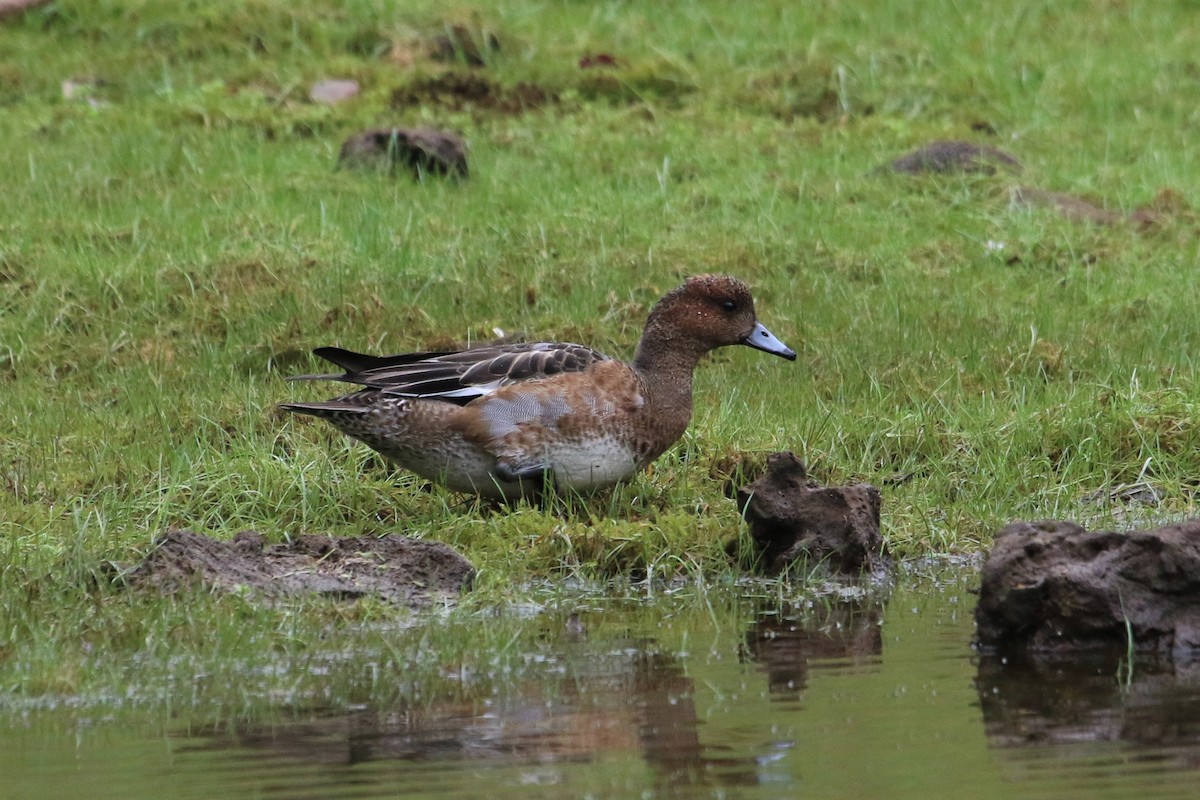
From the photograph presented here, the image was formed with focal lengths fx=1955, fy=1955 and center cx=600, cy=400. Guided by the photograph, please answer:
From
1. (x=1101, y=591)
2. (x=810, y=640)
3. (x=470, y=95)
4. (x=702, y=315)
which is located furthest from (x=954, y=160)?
(x=1101, y=591)

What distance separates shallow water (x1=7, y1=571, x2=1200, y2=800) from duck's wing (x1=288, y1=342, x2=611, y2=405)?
1.56 m

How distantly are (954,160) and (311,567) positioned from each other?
6719mm

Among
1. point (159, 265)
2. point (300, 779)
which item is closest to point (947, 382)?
point (159, 265)

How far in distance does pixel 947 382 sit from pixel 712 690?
3.72 m

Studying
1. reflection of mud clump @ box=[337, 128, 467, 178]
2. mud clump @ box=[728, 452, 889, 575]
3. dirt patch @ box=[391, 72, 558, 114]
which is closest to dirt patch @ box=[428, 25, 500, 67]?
dirt patch @ box=[391, 72, 558, 114]

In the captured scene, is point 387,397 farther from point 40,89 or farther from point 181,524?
point 40,89

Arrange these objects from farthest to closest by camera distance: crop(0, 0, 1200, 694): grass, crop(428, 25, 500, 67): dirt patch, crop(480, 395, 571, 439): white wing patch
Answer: crop(428, 25, 500, 67): dirt patch
crop(0, 0, 1200, 694): grass
crop(480, 395, 571, 439): white wing patch

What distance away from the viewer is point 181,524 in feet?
23.8

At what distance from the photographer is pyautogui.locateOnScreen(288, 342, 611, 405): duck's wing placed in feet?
24.2

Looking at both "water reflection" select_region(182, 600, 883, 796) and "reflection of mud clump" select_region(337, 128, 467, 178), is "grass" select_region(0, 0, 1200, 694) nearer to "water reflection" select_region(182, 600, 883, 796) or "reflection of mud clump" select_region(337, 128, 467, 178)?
"reflection of mud clump" select_region(337, 128, 467, 178)

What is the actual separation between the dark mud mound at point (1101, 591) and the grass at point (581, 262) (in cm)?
141

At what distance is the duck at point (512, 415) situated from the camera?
287 inches

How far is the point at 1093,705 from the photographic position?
204 inches

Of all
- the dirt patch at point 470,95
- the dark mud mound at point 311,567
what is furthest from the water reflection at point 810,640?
the dirt patch at point 470,95
